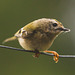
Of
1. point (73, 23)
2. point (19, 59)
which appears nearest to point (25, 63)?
point (19, 59)

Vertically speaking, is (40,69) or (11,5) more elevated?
(11,5)

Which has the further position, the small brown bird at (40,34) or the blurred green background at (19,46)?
the blurred green background at (19,46)

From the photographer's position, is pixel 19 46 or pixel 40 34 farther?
pixel 19 46

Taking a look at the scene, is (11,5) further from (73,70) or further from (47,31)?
(47,31)

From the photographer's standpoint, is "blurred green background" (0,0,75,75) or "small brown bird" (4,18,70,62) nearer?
"small brown bird" (4,18,70,62)

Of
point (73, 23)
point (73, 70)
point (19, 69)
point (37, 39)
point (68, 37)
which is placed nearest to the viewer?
point (37, 39)

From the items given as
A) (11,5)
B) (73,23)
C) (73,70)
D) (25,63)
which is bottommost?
(73,70)

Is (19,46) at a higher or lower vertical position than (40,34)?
lower

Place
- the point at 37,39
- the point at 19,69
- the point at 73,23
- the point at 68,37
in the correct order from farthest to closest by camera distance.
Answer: the point at 73,23 → the point at 68,37 → the point at 19,69 → the point at 37,39
